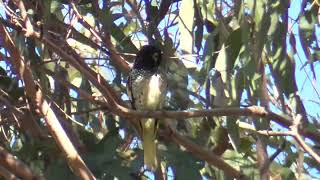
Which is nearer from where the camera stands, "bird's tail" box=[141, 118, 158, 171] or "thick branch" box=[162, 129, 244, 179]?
"thick branch" box=[162, 129, 244, 179]

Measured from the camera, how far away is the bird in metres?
2.75

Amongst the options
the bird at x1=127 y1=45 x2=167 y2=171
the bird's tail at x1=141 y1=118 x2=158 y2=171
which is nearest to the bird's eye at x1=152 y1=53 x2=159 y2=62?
the bird at x1=127 y1=45 x2=167 y2=171

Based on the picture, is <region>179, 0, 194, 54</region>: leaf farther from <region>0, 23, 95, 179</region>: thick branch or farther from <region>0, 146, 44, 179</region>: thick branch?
<region>0, 146, 44, 179</region>: thick branch

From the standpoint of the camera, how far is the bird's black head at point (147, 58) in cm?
278

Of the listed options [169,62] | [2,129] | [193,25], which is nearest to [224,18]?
[193,25]

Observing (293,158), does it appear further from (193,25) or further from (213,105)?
(193,25)

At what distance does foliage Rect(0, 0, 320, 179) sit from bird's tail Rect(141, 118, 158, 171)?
1.6 inches

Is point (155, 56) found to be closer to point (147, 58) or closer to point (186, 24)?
point (147, 58)

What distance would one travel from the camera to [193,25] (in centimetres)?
238

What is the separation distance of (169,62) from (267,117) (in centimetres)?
89

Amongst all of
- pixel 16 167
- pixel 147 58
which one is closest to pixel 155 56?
pixel 147 58

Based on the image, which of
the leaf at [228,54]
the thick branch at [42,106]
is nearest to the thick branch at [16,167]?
the thick branch at [42,106]

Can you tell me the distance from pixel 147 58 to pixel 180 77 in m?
0.13

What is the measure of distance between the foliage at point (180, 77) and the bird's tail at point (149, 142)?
0.04 metres
